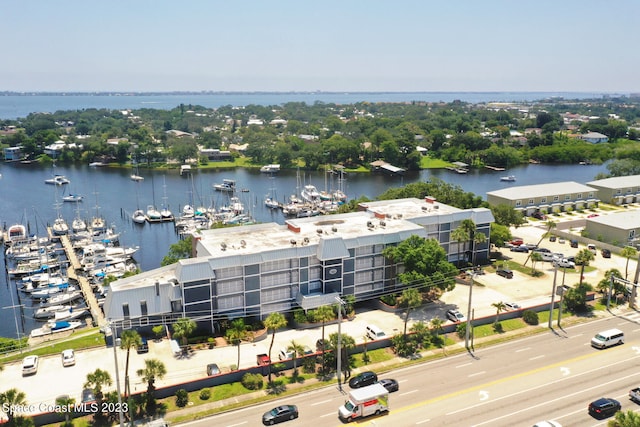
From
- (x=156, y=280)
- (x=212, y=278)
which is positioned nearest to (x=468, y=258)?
(x=212, y=278)

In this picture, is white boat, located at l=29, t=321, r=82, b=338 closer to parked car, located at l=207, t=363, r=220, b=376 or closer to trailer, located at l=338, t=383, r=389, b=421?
parked car, located at l=207, t=363, r=220, b=376

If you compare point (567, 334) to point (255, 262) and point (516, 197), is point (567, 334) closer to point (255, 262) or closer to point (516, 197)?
point (255, 262)

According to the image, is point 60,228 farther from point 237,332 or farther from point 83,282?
point 237,332

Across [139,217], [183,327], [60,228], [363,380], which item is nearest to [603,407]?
[363,380]

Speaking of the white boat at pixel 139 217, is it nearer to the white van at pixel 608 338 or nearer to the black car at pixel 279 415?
the black car at pixel 279 415

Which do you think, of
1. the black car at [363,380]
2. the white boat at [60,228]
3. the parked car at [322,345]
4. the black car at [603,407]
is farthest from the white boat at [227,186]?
the black car at [603,407]
